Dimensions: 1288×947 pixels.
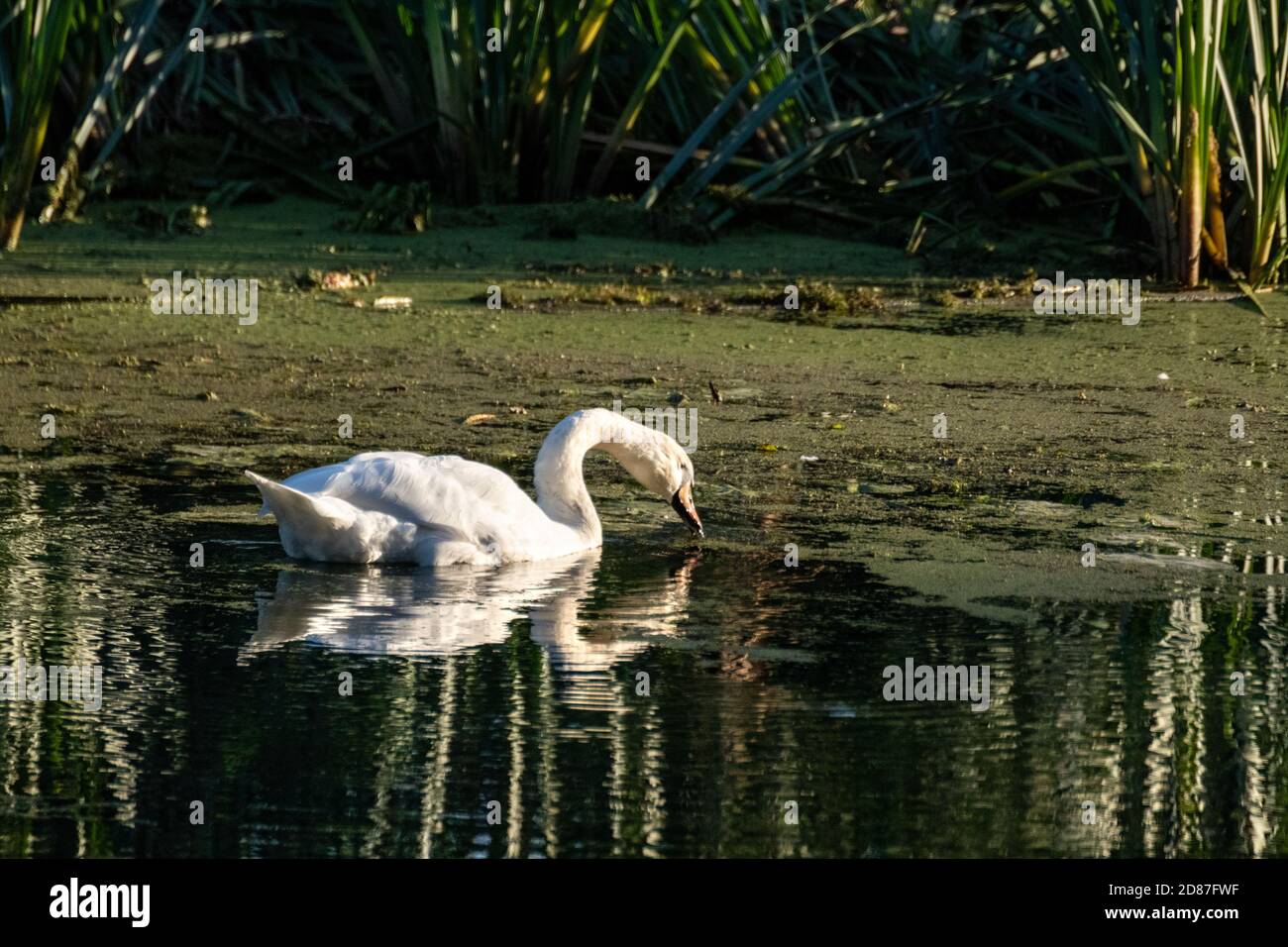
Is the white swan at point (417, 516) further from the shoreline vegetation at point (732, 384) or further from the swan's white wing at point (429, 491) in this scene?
the shoreline vegetation at point (732, 384)

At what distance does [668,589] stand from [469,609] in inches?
23.2

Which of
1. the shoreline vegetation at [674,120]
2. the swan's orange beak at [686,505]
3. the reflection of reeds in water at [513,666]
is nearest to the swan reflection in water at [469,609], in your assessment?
the reflection of reeds in water at [513,666]

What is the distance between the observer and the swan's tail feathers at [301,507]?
5719 millimetres

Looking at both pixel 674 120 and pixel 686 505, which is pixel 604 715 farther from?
pixel 674 120

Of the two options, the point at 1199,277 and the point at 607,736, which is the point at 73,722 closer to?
the point at 607,736

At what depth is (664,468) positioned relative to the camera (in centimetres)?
646

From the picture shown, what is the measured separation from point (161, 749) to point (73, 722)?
0.31 meters

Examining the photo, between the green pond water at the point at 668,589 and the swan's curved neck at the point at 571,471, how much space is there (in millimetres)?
227

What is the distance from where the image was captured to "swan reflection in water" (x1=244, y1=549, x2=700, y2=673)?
5.24 metres

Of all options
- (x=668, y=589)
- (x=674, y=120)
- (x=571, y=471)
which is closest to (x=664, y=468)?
(x=571, y=471)

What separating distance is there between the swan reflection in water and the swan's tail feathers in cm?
16

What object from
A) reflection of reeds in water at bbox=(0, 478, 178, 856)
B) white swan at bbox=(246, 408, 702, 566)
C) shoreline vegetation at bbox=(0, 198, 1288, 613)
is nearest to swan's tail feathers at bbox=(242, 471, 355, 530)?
white swan at bbox=(246, 408, 702, 566)

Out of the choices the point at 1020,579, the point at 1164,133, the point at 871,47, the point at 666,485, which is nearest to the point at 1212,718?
the point at 1020,579

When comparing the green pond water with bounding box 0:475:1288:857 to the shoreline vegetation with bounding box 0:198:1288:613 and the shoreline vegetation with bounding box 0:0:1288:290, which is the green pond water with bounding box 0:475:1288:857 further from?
the shoreline vegetation with bounding box 0:0:1288:290
